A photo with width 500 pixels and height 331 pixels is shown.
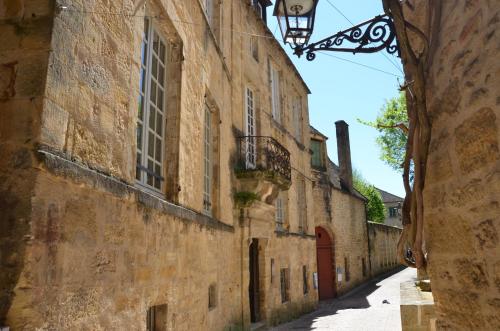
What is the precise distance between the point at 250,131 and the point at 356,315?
6.68 m

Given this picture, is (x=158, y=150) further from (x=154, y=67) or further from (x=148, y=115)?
(x=154, y=67)

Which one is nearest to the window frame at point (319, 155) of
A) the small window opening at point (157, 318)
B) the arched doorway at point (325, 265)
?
the arched doorway at point (325, 265)

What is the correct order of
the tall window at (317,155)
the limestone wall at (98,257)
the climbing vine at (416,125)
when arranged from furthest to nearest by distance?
the tall window at (317,155) < the climbing vine at (416,125) < the limestone wall at (98,257)

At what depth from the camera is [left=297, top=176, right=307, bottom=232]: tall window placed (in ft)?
51.9

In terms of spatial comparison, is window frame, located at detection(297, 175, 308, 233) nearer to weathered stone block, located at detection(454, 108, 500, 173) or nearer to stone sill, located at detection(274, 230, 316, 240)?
stone sill, located at detection(274, 230, 316, 240)

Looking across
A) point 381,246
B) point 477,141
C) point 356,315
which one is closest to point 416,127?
point 477,141

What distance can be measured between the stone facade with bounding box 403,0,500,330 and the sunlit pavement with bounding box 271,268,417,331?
8222 mm

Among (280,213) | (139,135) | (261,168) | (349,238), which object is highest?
(261,168)

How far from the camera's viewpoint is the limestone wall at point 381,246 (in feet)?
86.2

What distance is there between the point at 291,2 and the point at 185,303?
12.2 feet

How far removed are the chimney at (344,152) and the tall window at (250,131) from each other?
13.7 metres

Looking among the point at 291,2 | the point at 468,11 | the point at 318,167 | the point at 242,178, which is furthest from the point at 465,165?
the point at 318,167

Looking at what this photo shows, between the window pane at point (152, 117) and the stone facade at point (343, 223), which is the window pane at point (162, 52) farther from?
the stone facade at point (343, 223)

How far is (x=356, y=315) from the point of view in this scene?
13180 mm
